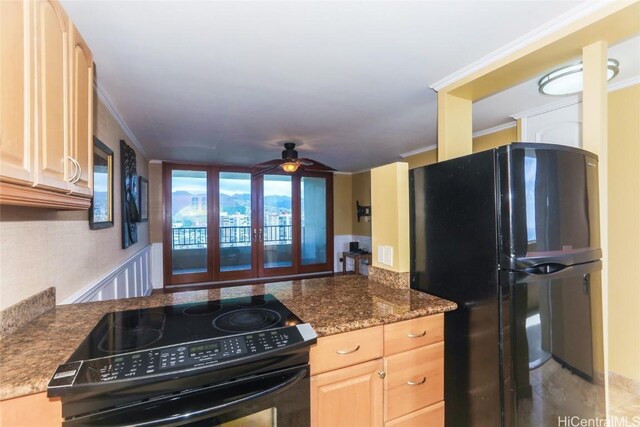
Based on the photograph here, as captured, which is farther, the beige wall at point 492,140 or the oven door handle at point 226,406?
the beige wall at point 492,140

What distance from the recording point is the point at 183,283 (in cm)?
539

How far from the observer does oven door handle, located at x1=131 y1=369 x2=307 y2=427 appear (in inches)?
36.4

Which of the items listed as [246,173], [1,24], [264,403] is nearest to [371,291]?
[264,403]

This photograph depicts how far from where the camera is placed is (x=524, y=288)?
1.31m

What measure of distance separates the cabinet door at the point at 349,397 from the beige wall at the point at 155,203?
485 centimetres

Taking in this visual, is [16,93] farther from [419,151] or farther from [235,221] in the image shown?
[235,221]

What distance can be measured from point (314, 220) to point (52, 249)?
5.10 m

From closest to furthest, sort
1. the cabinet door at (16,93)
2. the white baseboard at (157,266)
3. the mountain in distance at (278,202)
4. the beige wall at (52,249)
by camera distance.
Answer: the cabinet door at (16,93), the beige wall at (52,249), the white baseboard at (157,266), the mountain in distance at (278,202)

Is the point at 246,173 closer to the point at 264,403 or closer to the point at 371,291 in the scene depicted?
the point at 371,291

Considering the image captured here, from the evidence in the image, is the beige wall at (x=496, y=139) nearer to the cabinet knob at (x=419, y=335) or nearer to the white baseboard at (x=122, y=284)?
the cabinet knob at (x=419, y=335)

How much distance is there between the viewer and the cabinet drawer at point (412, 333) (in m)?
1.40

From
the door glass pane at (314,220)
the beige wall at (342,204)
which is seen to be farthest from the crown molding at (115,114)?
the beige wall at (342,204)

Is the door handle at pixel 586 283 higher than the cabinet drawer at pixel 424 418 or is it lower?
higher

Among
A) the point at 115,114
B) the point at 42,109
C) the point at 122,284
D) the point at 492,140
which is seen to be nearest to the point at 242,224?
the point at 122,284
